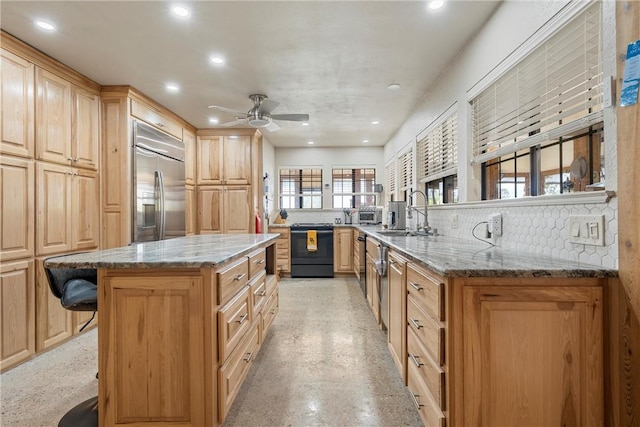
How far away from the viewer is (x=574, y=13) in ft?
4.53

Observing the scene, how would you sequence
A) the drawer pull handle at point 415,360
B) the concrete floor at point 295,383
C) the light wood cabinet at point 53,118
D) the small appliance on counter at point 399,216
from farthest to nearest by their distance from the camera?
the small appliance on counter at point 399,216 < the light wood cabinet at point 53,118 < the concrete floor at point 295,383 < the drawer pull handle at point 415,360

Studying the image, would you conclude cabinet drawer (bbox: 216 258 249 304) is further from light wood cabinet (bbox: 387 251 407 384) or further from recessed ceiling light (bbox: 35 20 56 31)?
recessed ceiling light (bbox: 35 20 56 31)

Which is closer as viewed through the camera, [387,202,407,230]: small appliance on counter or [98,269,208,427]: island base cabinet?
[98,269,208,427]: island base cabinet

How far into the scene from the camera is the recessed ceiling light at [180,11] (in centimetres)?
202

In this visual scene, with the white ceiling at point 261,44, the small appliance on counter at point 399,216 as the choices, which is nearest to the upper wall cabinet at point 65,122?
the white ceiling at point 261,44

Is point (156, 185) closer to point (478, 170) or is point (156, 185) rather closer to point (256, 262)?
point (256, 262)

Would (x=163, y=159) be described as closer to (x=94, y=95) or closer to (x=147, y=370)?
(x=94, y=95)

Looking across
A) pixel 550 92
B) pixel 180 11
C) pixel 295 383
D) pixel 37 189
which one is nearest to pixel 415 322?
pixel 295 383

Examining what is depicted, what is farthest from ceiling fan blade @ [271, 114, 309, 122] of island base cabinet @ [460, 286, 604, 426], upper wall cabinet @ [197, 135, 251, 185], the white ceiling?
island base cabinet @ [460, 286, 604, 426]

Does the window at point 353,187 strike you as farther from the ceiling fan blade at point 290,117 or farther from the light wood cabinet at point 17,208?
the light wood cabinet at point 17,208

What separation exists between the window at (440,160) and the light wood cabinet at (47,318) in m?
3.62

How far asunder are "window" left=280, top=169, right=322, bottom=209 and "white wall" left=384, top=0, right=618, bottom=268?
128 inches

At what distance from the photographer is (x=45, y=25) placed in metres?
2.21

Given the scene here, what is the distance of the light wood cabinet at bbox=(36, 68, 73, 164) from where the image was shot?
8.34 ft
